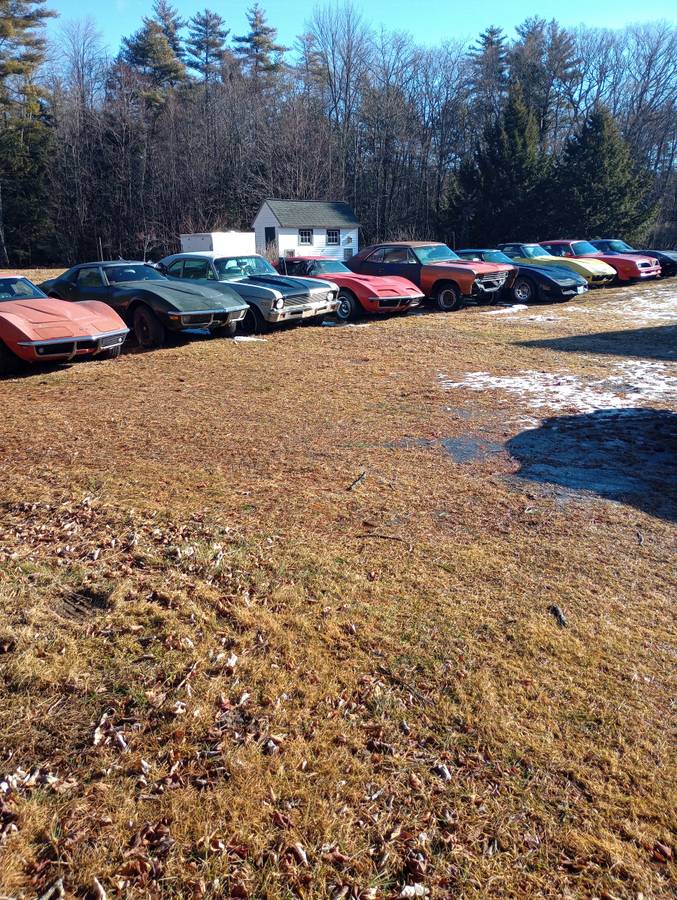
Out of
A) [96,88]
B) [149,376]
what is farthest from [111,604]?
[96,88]

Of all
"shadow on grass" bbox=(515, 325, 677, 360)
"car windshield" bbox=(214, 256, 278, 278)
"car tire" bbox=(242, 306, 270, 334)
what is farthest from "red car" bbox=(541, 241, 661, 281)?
"car tire" bbox=(242, 306, 270, 334)

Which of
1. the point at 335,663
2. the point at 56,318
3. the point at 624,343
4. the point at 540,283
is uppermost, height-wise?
the point at 540,283

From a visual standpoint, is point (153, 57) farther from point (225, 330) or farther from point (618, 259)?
point (225, 330)

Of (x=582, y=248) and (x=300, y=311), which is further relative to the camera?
(x=582, y=248)

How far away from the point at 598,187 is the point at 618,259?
1579cm

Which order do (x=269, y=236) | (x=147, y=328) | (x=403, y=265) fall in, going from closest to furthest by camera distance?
(x=147, y=328)
(x=403, y=265)
(x=269, y=236)

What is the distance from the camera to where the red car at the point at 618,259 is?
72.4ft

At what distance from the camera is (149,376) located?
872 cm

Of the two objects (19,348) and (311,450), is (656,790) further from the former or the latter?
(19,348)

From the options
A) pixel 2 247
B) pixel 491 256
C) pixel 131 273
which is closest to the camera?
pixel 131 273

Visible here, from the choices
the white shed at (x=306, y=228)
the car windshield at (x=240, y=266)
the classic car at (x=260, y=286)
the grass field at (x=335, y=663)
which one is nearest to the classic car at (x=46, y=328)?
the grass field at (x=335, y=663)

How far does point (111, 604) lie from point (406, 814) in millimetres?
1794

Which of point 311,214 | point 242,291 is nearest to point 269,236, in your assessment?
point 311,214

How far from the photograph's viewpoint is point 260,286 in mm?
12242
